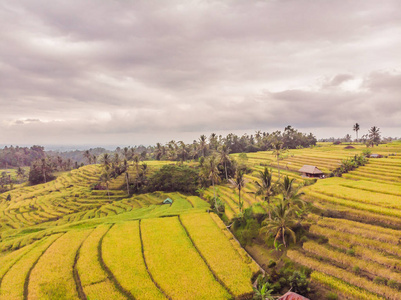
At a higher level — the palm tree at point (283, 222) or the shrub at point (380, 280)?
the palm tree at point (283, 222)

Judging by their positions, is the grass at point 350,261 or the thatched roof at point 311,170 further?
the thatched roof at point 311,170

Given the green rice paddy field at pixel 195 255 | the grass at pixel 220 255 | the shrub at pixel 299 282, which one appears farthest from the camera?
the grass at pixel 220 255

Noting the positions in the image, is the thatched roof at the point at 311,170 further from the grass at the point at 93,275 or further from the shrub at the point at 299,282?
the grass at the point at 93,275

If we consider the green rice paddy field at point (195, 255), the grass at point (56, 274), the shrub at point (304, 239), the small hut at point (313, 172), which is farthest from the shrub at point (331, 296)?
the small hut at point (313, 172)

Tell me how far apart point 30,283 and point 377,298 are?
37.2 metres

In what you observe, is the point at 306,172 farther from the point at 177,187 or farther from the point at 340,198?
the point at 177,187

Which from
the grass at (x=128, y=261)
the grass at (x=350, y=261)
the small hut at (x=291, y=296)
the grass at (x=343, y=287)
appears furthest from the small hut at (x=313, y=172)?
the grass at (x=128, y=261)

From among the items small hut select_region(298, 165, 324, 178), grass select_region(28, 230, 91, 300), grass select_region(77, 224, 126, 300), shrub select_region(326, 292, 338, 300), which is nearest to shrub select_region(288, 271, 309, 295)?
shrub select_region(326, 292, 338, 300)

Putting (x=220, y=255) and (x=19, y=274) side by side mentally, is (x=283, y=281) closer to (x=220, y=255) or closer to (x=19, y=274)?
(x=220, y=255)

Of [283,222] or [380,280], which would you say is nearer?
[380,280]

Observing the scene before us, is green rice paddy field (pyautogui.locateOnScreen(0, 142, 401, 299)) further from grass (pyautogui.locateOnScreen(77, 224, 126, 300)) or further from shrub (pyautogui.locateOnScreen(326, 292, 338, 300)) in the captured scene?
shrub (pyautogui.locateOnScreen(326, 292, 338, 300))

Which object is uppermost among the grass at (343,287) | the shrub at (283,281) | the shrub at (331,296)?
the grass at (343,287)

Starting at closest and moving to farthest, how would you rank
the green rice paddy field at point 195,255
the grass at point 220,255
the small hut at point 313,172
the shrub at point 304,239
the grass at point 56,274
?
the green rice paddy field at point 195,255 < the grass at point 56,274 < the grass at point 220,255 < the shrub at point 304,239 < the small hut at point 313,172

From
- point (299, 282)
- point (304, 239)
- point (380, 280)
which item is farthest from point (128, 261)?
point (380, 280)
